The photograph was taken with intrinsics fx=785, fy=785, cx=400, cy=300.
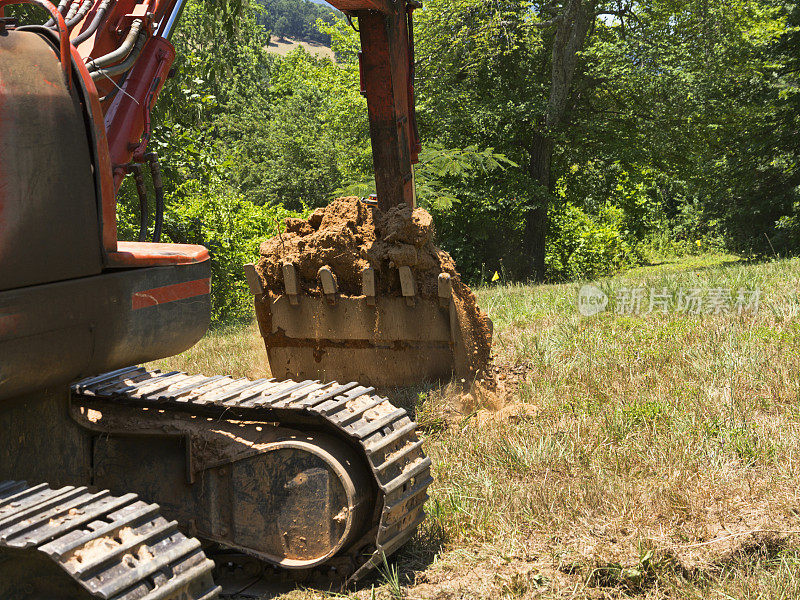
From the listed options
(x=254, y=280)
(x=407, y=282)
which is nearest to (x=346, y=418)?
(x=407, y=282)

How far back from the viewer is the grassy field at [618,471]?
3.20 meters

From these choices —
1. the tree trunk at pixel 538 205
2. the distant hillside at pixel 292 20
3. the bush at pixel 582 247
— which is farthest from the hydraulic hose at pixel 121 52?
the distant hillside at pixel 292 20

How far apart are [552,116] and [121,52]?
12.6 m

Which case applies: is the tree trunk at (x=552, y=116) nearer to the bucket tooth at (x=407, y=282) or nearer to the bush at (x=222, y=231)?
the bush at (x=222, y=231)

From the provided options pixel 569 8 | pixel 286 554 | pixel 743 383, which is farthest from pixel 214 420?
pixel 569 8

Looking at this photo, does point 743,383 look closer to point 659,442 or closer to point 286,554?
point 659,442

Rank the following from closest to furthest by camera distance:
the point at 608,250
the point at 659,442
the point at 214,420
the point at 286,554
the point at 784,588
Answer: the point at 784,588 < the point at 286,554 < the point at 214,420 < the point at 659,442 < the point at 608,250

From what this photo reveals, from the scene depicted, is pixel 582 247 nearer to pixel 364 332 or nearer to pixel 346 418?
pixel 364 332

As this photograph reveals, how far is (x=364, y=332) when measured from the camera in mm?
5516

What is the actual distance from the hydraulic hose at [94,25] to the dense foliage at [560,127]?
8.44 m

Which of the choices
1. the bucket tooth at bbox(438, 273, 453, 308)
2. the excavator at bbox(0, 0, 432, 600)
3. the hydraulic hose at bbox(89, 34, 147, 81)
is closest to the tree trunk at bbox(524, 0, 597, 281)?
the bucket tooth at bbox(438, 273, 453, 308)

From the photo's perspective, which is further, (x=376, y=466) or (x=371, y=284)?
(x=371, y=284)

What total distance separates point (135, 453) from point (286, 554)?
0.95m

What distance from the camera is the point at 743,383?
5234 mm
